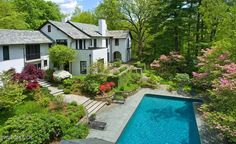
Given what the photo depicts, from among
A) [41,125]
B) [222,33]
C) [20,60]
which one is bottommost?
[41,125]

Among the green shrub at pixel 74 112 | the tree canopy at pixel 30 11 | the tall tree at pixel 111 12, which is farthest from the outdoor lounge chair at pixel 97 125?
the tall tree at pixel 111 12

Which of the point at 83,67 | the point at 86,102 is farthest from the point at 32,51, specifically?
the point at 86,102

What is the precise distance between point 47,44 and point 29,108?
13.0 metres

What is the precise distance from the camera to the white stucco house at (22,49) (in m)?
19.4

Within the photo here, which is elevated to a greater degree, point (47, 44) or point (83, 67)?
point (47, 44)

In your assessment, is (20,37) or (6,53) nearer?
(6,53)

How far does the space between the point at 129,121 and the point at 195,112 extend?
6.60 meters

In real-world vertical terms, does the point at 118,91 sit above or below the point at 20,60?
below

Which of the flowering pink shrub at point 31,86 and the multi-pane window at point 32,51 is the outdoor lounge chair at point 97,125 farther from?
the multi-pane window at point 32,51

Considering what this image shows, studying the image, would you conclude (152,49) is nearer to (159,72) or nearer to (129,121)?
(159,72)

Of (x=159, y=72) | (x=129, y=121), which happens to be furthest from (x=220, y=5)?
(x=129, y=121)

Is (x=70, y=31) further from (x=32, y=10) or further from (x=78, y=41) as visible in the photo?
(x=32, y=10)

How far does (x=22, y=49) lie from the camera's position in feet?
71.5

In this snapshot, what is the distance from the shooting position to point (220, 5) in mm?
26547
